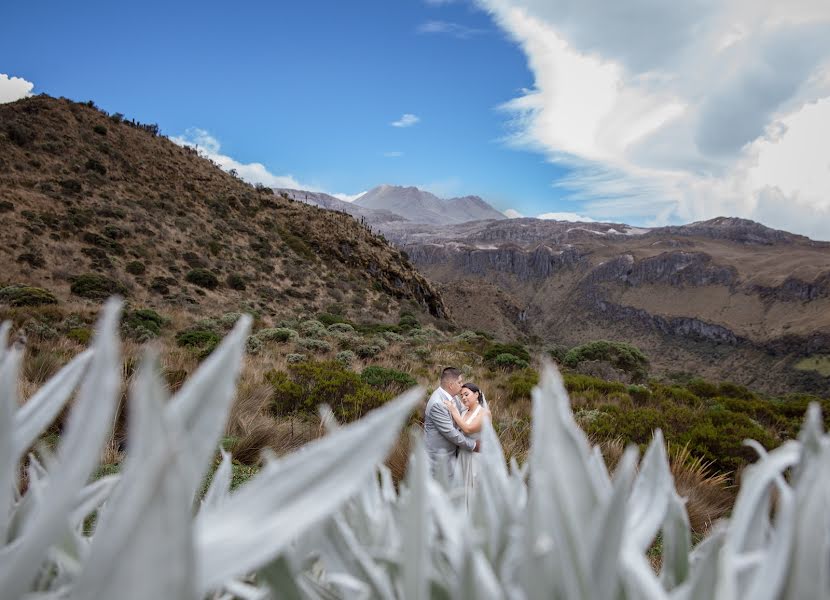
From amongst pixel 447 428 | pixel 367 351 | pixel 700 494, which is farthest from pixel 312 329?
pixel 700 494

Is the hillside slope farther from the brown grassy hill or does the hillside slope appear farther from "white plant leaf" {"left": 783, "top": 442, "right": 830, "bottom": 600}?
"white plant leaf" {"left": 783, "top": 442, "right": 830, "bottom": 600}

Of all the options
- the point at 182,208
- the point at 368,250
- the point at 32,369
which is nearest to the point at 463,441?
the point at 32,369

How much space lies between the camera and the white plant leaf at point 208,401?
1.45 ft

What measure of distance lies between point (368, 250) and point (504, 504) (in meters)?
Result: 39.5

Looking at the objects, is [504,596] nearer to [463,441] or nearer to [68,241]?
[463,441]

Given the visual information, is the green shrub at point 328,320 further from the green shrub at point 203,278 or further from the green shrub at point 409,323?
the green shrub at point 203,278

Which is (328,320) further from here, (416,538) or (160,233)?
(416,538)

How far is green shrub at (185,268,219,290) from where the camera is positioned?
2392cm

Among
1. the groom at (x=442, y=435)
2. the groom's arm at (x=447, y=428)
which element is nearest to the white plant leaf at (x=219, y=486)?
the groom at (x=442, y=435)

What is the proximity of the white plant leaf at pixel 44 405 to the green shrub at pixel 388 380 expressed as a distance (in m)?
8.36

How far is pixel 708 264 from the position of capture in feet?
394

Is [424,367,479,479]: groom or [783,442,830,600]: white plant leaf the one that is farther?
[424,367,479,479]: groom

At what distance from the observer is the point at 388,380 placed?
9.52 meters

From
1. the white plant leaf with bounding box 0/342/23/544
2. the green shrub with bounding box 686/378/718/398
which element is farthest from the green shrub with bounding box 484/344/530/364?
the white plant leaf with bounding box 0/342/23/544
